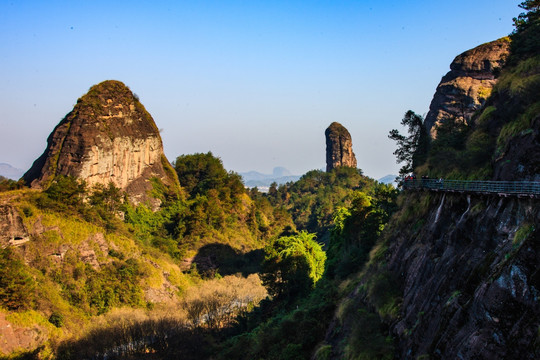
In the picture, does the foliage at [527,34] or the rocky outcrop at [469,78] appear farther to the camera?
the rocky outcrop at [469,78]

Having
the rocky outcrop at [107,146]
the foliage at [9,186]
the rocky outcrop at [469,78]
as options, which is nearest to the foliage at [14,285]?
the foliage at [9,186]

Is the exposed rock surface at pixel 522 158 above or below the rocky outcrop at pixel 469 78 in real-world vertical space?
below

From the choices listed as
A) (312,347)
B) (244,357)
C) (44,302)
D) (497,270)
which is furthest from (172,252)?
(497,270)

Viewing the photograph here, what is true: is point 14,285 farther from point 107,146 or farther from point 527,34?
point 527,34

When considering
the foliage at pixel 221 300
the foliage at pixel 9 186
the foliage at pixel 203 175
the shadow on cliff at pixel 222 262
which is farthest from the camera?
the foliage at pixel 203 175

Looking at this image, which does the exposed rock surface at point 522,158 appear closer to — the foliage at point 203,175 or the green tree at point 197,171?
the foliage at point 203,175

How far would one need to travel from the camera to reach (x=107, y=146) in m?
65.1

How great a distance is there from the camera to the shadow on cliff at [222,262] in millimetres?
65250

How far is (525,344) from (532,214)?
4010 millimetres

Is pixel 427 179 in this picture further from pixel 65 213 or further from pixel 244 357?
pixel 65 213

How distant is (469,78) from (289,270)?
1466 inches

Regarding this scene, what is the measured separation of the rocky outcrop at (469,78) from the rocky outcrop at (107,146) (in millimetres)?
47249

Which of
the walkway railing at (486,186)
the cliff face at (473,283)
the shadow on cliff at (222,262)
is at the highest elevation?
the walkway railing at (486,186)

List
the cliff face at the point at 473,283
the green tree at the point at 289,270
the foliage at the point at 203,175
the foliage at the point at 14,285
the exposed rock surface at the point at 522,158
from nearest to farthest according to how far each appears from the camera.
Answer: the cliff face at the point at 473,283
the exposed rock surface at the point at 522,158
the foliage at the point at 14,285
the green tree at the point at 289,270
the foliage at the point at 203,175
